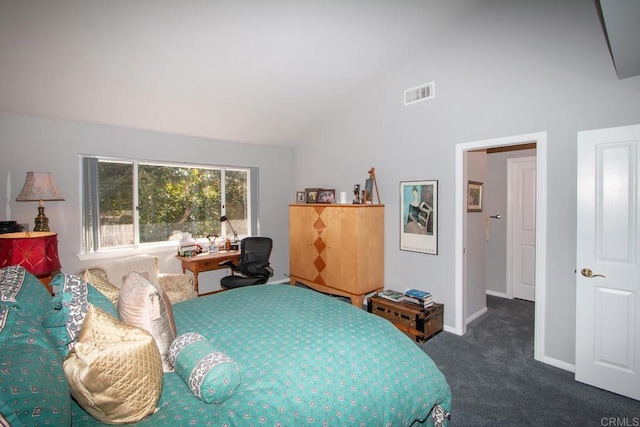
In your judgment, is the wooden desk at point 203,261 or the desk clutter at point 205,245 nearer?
the wooden desk at point 203,261

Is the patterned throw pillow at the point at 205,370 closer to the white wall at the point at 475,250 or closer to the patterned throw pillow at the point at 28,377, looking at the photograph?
the patterned throw pillow at the point at 28,377

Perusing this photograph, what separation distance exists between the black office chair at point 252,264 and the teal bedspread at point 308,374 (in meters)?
1.80

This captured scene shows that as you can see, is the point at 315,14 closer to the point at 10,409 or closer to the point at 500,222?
the point at 10,409

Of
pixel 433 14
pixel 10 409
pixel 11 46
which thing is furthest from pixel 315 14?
pixel 10 409

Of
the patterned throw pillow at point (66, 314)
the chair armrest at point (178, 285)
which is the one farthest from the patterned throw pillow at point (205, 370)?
the chair armrest at point (178, 285)

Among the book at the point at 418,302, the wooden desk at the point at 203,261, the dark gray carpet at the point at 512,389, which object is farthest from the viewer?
→ the wooden desk at the point at 203,261

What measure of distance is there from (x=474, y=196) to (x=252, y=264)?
9.92ft

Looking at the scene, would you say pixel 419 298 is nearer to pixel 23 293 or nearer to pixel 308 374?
pixel 308 374

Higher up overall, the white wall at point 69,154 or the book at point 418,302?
the white wall at point 69,154

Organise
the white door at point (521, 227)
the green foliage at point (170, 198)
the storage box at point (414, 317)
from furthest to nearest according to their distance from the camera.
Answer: the white door at point (521, 227) → the green foliage at point (170, 198) → the storage box at point (414, 317)

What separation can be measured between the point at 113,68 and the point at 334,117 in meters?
2.79

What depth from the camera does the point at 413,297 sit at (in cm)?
342

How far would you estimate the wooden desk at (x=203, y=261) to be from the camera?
402 centimetres

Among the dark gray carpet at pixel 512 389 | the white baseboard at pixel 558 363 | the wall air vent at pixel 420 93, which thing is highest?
the wall air vent at pixel 420 93
